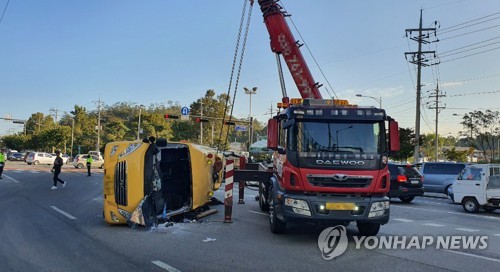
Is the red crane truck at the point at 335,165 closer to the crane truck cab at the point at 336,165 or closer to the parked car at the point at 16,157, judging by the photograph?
the crane truck cab at the point at 336,165

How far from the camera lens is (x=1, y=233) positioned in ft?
28.1

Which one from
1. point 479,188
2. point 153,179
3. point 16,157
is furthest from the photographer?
point 16,157

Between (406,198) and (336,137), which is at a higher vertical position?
(336,137)

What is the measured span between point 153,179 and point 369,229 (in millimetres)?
4835

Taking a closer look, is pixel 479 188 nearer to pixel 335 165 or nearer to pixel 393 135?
pixel 393 135

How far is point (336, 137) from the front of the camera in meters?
8.29

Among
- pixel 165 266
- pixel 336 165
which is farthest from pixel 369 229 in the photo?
pixel 165 266

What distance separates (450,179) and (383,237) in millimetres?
14039

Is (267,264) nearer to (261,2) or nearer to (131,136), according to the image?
(261,2)

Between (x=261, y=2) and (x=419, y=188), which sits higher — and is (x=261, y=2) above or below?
above

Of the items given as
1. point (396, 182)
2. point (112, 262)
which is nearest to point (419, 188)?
point (396, 182)

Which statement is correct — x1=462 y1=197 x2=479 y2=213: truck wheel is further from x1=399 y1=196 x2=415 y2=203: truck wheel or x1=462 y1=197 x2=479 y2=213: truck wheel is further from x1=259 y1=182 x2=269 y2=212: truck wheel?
x1=259 y1=182 x2=269 y2=212: truck wheel

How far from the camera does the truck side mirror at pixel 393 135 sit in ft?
27.5

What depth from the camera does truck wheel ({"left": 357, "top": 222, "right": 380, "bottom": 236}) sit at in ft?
29.2
